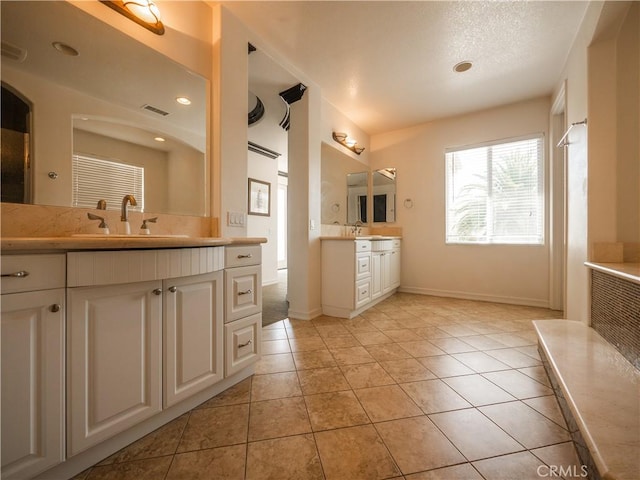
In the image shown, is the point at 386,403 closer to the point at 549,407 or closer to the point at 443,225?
the point at 549,407

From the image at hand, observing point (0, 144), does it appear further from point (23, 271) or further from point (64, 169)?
point (23, 271)

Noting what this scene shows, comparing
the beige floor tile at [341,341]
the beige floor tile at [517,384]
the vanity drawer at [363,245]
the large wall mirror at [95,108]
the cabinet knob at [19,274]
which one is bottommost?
the beige floor tile at [341,341]

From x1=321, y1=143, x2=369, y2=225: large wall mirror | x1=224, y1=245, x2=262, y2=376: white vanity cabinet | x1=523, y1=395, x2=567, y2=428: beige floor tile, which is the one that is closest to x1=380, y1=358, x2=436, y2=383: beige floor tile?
x1=523, y1=395, x2=567, y2=428: beige floor tile

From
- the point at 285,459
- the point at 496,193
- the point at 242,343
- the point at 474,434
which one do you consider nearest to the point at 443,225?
the point at 496,193

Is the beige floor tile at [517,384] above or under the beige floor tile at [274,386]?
above

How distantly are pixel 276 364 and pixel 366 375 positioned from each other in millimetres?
622

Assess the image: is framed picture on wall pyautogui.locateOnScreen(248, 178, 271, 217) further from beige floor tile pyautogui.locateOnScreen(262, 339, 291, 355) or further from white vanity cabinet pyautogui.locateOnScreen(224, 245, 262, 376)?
white vanity cabinet pyautogui.locateOnScreen(224, 245, 262, 376)

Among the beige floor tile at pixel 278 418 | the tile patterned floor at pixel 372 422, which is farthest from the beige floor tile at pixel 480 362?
the beige floor tile at pixel 278 418

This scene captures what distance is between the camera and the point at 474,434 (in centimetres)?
114

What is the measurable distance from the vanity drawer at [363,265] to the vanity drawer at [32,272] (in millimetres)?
2318

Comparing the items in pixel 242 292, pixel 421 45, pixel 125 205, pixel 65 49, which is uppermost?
pixel 421 45

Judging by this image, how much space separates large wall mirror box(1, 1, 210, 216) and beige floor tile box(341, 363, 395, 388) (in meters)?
1.46

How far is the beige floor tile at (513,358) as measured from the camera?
5.85 feet

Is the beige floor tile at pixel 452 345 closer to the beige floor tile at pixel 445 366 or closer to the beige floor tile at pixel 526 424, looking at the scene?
the beige floor tile at pixel 445 366
